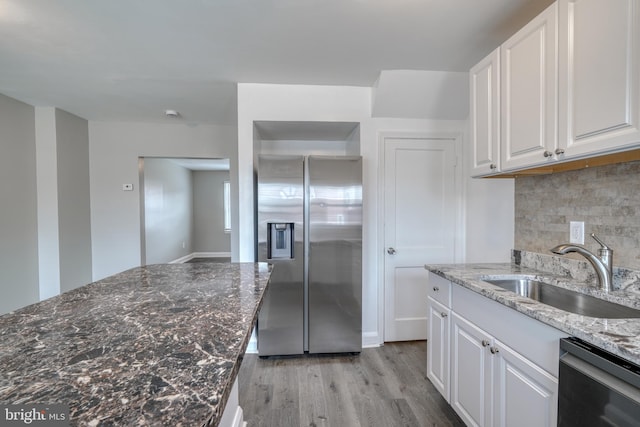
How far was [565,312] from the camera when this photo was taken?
1.07 metres

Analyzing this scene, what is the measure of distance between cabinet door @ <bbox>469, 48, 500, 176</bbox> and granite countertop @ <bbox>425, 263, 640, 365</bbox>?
64 centimetres

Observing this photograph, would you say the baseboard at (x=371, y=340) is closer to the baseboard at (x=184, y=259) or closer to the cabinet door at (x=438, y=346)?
the cabinet door at (x=438, y=346)

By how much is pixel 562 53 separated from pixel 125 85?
3183 mm

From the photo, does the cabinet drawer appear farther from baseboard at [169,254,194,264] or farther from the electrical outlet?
baseboard at [169,254,194,264]

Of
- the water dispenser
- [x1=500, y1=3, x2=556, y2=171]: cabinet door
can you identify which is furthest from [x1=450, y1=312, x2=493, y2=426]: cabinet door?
the water dispenser

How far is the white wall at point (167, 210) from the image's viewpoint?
525 cm

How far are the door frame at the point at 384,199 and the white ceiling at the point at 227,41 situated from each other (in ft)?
1.94

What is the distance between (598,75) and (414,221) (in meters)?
1.83

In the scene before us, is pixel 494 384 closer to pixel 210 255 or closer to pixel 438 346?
pixel 438 346

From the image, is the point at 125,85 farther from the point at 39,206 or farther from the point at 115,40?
the point at 39,206

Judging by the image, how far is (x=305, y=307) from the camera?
2539 millimetres

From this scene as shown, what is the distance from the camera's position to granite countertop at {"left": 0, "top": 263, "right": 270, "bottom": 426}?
20.2 inches

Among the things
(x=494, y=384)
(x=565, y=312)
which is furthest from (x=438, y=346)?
(x=565, y=312)

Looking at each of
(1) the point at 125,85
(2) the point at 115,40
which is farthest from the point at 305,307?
(1) the point at 125,85
